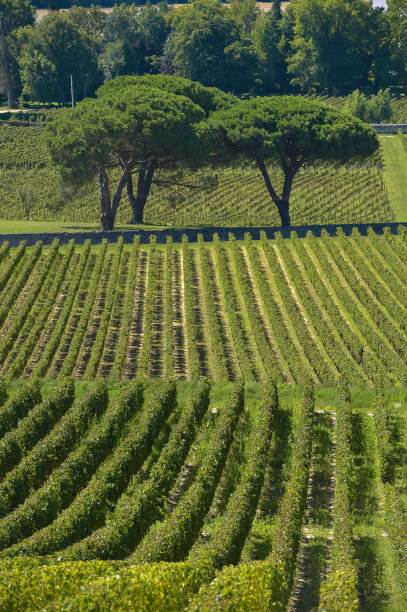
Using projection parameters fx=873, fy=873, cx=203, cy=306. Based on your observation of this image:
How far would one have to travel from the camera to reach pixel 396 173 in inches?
3465

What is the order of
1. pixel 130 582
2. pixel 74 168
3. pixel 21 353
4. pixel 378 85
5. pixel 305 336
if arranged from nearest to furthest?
1. pixel 130 582
2. pixel 21 353
3. pixel 305 336
4. pixel 74 168
5. pixel 378 85

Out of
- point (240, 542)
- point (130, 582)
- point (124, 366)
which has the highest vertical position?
point (130, 582)

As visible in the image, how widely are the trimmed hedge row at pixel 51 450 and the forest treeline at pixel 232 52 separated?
9719 centimetres

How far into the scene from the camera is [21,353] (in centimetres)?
4078

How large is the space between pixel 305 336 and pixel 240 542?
72.1 ft

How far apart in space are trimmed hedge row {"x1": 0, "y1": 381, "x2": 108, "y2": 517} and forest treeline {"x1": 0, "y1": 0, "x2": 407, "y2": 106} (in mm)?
97186

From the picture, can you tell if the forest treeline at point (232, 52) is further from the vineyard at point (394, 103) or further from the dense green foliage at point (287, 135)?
the dense green foliage at point (287, 135)

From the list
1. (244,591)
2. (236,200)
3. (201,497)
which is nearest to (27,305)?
(201,497)

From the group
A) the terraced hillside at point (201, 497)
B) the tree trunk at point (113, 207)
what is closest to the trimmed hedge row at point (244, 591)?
the terraced hillside at point (201, 497)

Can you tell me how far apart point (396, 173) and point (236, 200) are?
17.8m

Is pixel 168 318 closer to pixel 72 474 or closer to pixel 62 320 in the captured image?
pixel 62 320

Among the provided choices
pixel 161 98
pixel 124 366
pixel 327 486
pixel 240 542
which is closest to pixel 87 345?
pixel 124 366

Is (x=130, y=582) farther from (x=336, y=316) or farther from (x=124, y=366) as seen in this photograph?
(x=336, y=316)

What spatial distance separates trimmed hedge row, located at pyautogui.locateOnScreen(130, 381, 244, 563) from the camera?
2205cm
